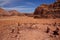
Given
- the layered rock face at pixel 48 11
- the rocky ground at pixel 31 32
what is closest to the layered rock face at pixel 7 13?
the rocky ground at pixel 31 32

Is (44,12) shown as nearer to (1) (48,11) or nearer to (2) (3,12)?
(1) (48,11)

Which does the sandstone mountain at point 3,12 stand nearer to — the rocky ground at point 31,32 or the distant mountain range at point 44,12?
the distant mountain range at point 44,12

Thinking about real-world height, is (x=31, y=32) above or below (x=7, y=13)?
below

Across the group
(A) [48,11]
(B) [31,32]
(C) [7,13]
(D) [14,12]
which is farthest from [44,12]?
(C) [7,13]

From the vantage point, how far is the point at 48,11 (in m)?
3.65

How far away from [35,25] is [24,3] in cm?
64

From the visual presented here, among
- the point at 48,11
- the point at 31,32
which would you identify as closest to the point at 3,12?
the point at 31,32

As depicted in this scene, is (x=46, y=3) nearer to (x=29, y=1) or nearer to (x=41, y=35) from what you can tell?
(x=29, y=1)

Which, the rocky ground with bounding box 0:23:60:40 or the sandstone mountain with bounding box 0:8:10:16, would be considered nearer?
the rocky ground with bounding box 0:23:60:40

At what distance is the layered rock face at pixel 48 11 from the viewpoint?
363cm

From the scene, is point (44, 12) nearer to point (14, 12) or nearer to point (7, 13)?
point (14, 12)

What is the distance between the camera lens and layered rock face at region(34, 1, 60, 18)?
3633 mm

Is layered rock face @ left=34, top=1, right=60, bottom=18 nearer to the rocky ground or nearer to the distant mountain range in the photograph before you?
the distant mountain range

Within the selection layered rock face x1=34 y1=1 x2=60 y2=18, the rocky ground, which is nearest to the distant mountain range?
layered rock face x1=34 y1=1 x2=60 y2=18
